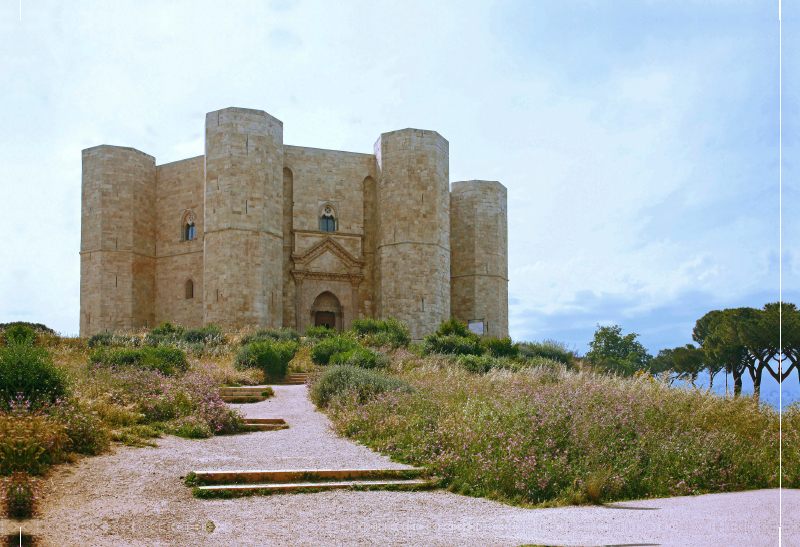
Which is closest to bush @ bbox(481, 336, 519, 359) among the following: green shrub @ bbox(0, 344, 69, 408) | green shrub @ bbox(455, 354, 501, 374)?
green shrub @ bbox(455, 354, 501, 374)

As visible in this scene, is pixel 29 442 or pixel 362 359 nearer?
pixel 29 442

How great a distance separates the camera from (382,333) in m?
20.2

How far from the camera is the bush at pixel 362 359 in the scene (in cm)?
1426

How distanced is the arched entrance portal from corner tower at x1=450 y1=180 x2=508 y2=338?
5.94m

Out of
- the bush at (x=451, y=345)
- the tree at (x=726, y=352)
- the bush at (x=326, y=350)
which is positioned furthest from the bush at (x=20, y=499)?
the tree at (x=726, y=352)

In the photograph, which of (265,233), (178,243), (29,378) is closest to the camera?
(29,378)

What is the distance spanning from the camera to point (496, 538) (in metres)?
4.80

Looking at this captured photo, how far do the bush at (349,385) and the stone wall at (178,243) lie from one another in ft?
52.7

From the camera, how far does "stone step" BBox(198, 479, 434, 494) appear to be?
610cm

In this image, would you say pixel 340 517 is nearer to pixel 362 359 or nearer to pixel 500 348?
→ pixel 362 359

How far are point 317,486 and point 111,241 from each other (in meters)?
23.6

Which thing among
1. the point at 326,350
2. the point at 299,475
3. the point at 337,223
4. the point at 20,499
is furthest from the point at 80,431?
the point at 337,223

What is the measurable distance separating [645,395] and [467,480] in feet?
13.0

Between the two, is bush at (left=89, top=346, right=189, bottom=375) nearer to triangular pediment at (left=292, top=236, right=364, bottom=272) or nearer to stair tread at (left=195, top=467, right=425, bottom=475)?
stair tread at (left=195, top=467, right=425, bottom=475)
